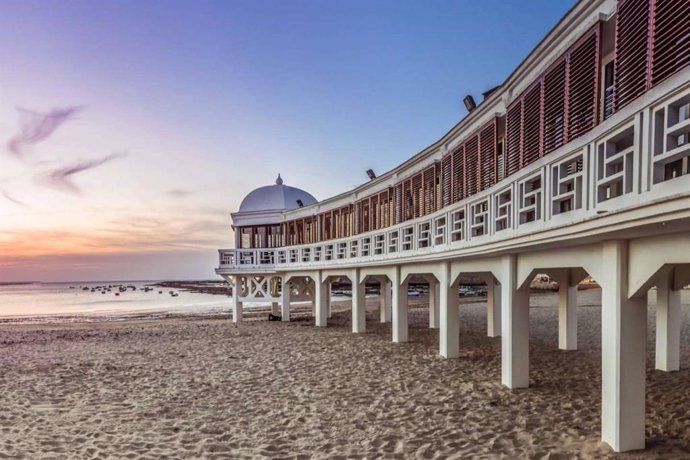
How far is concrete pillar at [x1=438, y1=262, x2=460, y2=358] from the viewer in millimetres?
12633

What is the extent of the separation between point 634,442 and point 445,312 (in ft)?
22.3

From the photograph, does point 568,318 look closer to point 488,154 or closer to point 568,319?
point 568,319

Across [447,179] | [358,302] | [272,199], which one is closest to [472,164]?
[447,179]

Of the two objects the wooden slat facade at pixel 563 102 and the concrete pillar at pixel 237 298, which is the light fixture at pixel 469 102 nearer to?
the wooden slat facade at pixel 563 102

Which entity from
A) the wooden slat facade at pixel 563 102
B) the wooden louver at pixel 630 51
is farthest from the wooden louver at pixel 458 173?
the wooden louver at pixel 630 51

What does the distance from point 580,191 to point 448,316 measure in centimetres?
726

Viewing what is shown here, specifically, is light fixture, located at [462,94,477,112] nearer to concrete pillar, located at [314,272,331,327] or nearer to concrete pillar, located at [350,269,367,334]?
concrete pillar, located at [350,269,367,334]

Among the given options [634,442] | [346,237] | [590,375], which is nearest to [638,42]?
[634,442]

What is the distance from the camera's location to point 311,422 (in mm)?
7992

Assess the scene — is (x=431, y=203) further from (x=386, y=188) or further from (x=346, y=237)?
(x=346, y=237)

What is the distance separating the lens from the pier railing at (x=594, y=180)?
4305 millimetres

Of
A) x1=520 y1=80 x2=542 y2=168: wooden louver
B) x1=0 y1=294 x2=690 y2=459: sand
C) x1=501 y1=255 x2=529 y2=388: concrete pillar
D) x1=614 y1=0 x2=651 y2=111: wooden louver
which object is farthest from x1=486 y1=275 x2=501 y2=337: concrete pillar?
x1=614 y1=0 x2=651 y2=111: wooden louver

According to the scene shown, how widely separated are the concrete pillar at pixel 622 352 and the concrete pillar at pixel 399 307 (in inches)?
375

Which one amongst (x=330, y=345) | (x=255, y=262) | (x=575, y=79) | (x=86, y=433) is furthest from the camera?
(x=255, y=262)
